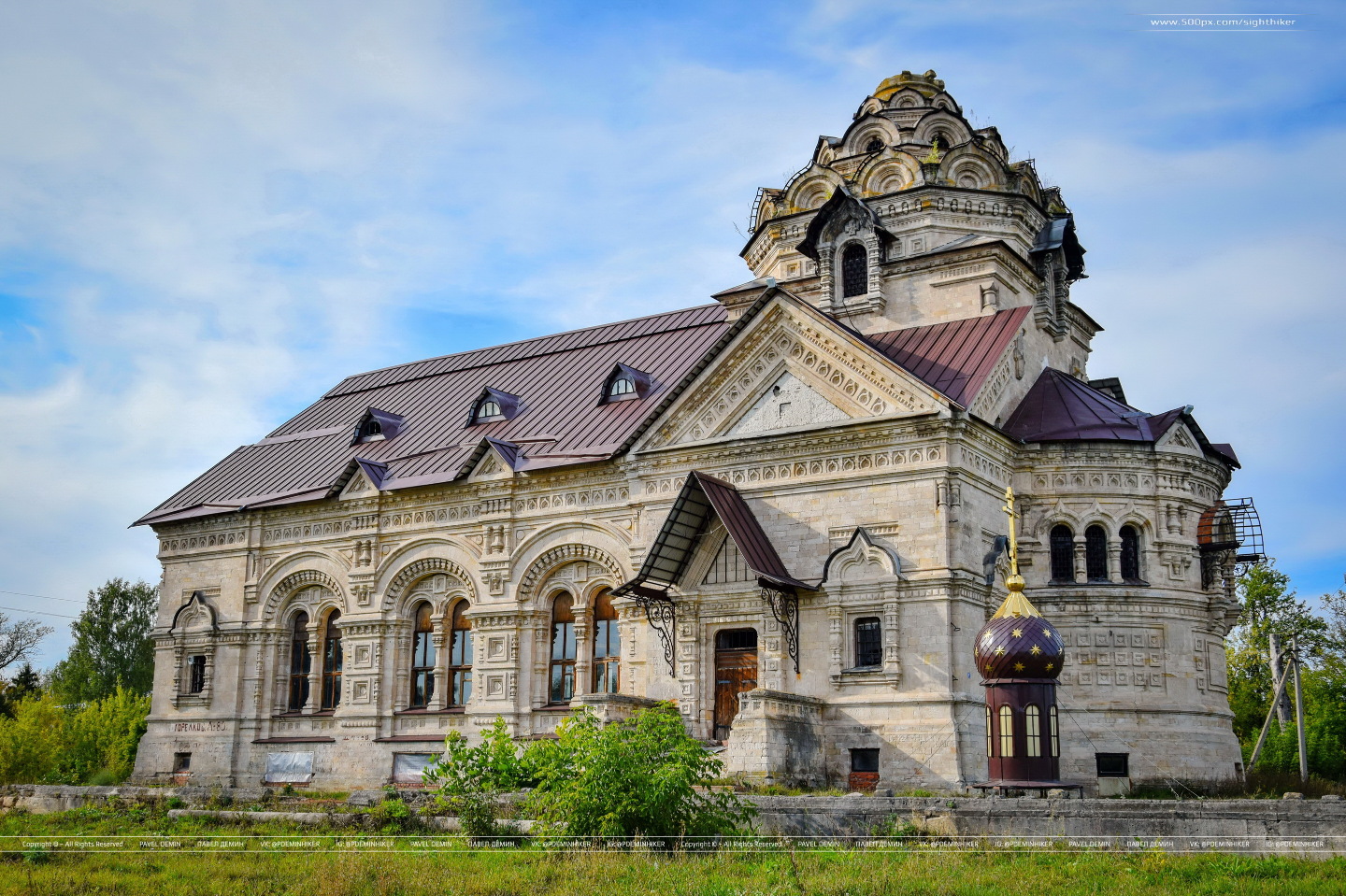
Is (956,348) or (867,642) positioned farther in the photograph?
(956,348)

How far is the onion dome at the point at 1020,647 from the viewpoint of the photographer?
1759 cm

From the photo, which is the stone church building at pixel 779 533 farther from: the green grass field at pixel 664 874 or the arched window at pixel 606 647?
the green grass field at pixel 664 874

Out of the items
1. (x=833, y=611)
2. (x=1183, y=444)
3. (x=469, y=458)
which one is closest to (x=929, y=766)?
(x=833, y=611)

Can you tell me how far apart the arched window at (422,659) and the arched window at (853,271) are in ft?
41.0

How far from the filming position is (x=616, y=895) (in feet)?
42.4

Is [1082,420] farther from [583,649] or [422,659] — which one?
[422,659]

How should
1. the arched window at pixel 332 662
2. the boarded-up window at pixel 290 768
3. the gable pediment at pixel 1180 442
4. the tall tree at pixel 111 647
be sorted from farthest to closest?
1. the tall tree at pixel 111 647
2. the arched window at pixel 332 662
3. the boarded-up window at pixel 290 768
4. the gable pediment at pixel 1180 442

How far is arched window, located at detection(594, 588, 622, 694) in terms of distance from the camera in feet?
92.3

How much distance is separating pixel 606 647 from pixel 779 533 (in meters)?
5.41

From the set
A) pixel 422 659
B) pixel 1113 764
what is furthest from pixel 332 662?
pixel 1113 764

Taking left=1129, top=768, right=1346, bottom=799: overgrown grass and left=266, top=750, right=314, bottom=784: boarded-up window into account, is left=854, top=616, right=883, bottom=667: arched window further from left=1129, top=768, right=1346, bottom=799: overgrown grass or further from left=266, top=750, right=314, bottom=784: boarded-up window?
left=266, top=750, right=314, bottom=784: boarded-up window

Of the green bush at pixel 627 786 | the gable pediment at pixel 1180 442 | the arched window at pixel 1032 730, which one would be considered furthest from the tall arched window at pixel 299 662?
the gable pediment at pixel 1180 442

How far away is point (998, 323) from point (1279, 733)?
18750mm

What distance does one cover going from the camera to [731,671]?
25.7 m
